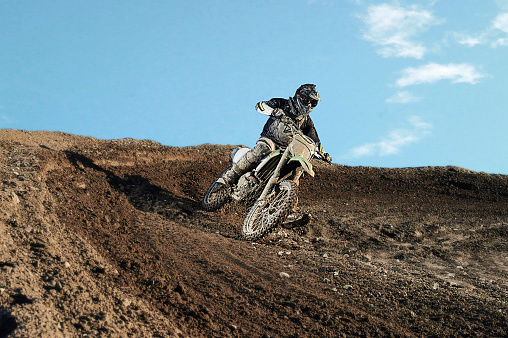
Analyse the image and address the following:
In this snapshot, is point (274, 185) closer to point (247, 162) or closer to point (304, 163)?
point (304, 163)

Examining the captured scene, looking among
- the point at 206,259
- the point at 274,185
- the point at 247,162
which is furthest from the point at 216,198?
the point at 206,259

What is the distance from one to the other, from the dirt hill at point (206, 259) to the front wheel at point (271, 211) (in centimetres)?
34

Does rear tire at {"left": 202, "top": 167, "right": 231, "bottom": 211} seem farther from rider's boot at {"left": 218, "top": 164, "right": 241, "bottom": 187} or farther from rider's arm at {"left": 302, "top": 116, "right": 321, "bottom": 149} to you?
rider's arm at {"left": 302, "top": 116, "right": 321, "bottom": 149}

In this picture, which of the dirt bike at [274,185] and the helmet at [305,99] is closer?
the dirt bike at [274,185]

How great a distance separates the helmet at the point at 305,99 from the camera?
32.8 ft

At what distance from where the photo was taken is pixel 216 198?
1170 centimetres

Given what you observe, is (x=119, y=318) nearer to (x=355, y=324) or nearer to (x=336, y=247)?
(x=355, y=324)

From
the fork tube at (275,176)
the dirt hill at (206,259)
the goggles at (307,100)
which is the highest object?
the goggles at (307,100)

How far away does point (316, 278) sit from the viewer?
783cm

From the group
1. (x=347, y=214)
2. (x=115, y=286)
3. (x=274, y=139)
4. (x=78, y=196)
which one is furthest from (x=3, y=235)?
(x=347, y=214)

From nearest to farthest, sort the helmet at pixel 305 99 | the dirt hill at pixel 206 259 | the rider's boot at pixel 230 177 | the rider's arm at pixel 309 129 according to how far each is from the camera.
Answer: the dirt hill at pixel 206 259 < the helmet at pixel 305 99 < the rider's arm at pixel 309 129 < the rider's boot at pixel 230 177

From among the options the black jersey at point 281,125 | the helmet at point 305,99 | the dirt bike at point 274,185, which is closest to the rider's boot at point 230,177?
the dirt bike at point 274,185

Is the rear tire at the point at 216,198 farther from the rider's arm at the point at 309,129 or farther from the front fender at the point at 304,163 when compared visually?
the front fender at the point at 304,163

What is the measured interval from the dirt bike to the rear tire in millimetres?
824
